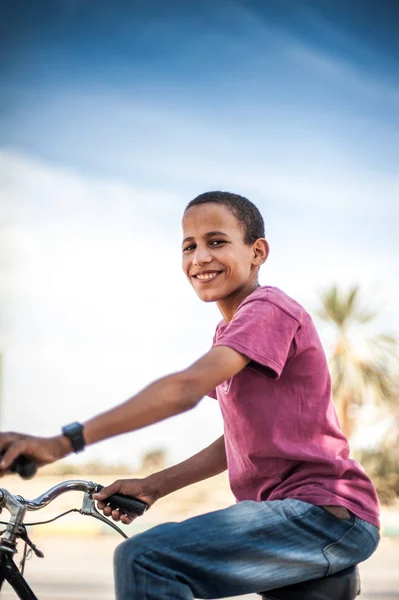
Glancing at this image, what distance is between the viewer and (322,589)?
202cm

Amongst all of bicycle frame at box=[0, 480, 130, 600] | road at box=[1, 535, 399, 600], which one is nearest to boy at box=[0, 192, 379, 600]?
bicycle frame at box=[0, 480, 130, 600]

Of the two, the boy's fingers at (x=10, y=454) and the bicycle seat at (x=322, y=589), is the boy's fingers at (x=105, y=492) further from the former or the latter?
the boy's fingers at (x=10, y=454)

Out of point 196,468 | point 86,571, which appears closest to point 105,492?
point 196,468

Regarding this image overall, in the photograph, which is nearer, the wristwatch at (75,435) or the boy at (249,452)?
the wristwatch at (75,435)

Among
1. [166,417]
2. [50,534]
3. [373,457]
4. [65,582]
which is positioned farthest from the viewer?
[373,457]

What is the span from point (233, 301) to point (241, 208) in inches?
11.2

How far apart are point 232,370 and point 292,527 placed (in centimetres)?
41

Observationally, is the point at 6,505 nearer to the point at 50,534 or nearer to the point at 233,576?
the point at 233,576

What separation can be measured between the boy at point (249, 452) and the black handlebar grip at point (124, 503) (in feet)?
0.06

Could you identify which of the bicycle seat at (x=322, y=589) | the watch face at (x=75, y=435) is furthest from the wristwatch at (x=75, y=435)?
the bicycle seat at (x=322, y=589)

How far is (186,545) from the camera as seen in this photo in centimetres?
188

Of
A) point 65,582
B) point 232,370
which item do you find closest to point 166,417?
point 232,370

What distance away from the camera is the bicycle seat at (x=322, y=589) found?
2.02 m

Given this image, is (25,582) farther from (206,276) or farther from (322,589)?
(206,276)
